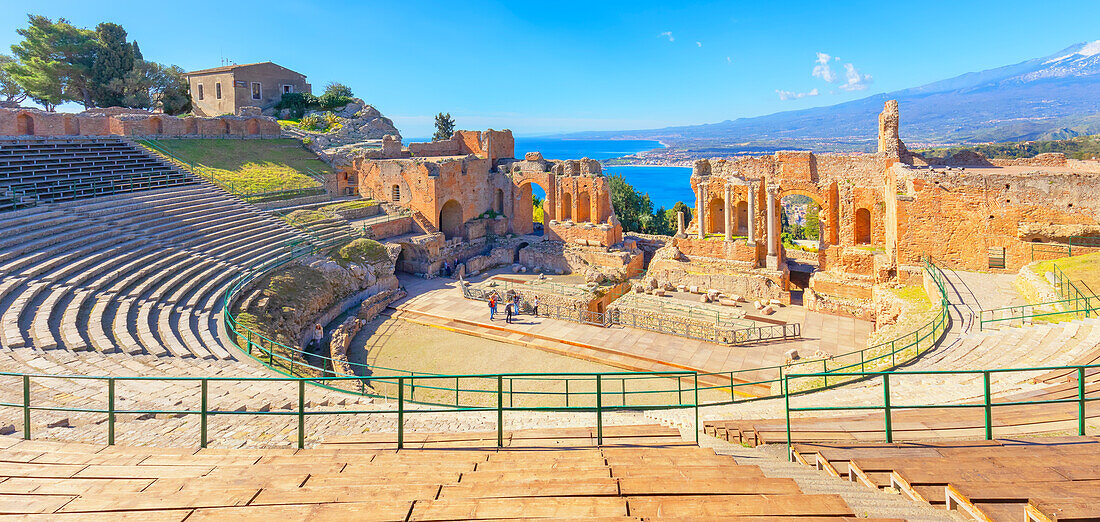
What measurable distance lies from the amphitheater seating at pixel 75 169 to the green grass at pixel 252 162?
2.10 m

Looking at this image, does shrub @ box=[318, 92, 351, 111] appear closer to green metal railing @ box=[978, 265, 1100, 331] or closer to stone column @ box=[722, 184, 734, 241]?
stone column @ box=[722, 184, 734, 241]

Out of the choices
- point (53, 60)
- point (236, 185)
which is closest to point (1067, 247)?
point (236, 185)

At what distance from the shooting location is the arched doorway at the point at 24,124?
27.2 m

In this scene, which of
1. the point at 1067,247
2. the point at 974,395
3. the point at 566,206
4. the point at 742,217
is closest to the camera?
the point at 974,395

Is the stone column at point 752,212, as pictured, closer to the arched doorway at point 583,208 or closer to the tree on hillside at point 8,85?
the arched doorway at point 583,208

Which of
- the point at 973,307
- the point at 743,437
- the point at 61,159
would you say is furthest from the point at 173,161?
the point at 973,307

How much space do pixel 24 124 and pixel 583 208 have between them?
28422 mm

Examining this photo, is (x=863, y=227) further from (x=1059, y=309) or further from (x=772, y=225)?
(x=1059, y=309)

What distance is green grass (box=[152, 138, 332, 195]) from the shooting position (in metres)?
28.0

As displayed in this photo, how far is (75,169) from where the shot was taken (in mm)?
23156

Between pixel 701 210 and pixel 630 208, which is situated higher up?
pixel 630 208

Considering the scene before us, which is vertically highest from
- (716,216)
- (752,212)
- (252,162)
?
(252,162)

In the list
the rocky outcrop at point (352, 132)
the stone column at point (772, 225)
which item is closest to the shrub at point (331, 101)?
the rocky outcrop at point (352, 132)

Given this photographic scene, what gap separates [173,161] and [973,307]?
33.2 meters
